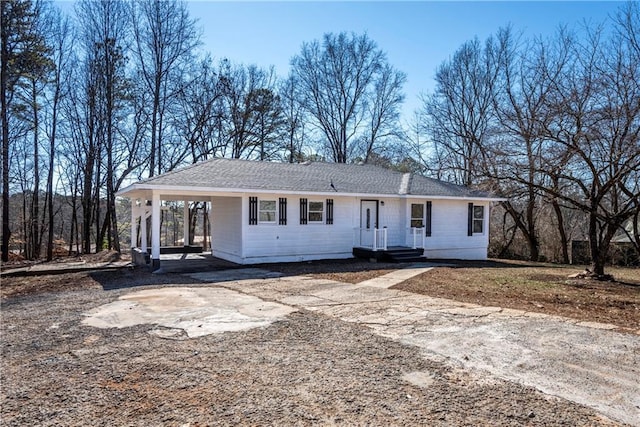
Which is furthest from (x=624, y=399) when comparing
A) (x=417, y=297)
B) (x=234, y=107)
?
(x=234, y=107)

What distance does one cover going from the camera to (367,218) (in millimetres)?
16188

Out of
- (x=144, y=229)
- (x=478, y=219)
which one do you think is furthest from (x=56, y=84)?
(x=478, y=219)

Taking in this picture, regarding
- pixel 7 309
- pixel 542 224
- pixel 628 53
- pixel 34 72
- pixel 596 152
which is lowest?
pixel 7 309

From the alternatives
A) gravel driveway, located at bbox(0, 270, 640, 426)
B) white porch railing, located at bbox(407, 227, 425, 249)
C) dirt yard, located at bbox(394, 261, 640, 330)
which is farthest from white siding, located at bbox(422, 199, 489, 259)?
gravel driveway, located at bbox(0, 270, 640, 426)

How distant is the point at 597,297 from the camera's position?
835 centimetres

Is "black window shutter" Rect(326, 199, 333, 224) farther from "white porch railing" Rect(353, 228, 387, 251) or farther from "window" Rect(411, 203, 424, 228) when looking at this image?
"window" Rect(411, 203, 424, 228)

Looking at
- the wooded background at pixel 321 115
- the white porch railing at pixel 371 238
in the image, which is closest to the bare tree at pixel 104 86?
the wooded background at pixel 321 115

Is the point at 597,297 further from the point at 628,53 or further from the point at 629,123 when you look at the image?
the point at 628,53

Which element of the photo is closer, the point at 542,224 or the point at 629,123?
the point at 629,123

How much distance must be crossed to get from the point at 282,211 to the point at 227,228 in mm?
2387

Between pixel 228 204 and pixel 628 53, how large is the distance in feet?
42.6

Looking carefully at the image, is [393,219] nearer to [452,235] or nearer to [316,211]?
[452,235]

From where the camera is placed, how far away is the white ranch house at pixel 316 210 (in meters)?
13.4

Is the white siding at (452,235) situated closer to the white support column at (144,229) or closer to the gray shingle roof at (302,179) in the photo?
the gray shingle roof at (302,179)
